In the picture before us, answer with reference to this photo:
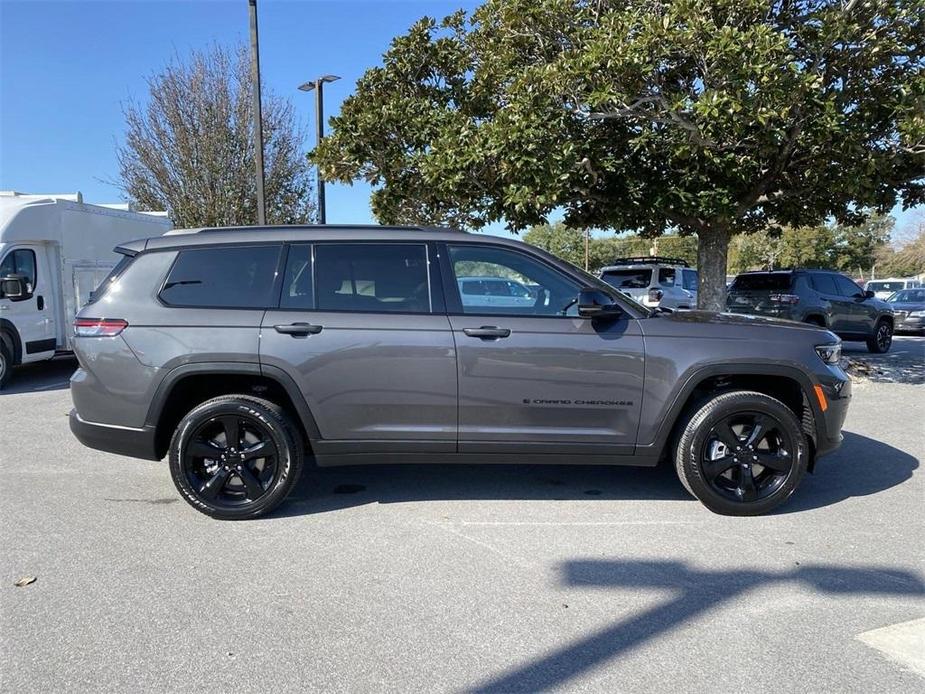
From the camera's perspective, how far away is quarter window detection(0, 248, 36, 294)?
9.32m

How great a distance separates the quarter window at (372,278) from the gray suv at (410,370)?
13mm

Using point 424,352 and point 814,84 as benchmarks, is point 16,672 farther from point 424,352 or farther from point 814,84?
point 814,84

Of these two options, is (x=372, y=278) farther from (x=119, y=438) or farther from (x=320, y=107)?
(x=320, y=107)

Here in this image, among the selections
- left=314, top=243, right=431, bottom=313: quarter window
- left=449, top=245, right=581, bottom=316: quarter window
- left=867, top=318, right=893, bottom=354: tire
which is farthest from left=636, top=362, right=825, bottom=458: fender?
left=867, top=318, right=893, bottom=354: tire

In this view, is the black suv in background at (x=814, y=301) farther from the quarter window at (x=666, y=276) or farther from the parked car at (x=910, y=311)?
the parked car at (x=910, y=311)

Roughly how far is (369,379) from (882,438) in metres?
5.25

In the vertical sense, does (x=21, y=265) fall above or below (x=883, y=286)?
above

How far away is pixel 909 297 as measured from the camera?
18734mm

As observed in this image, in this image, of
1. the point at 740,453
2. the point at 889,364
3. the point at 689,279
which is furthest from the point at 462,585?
the point at 689,279

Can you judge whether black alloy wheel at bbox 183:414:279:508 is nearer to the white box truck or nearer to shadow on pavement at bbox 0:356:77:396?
shadow on pavement at bbox 0:356:77:396

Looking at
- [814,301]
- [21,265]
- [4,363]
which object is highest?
[21,265]

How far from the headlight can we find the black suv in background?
8.16 m

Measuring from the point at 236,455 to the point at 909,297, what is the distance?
20478 millimetres

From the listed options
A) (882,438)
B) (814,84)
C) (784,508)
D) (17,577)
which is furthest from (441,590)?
(814,84)
